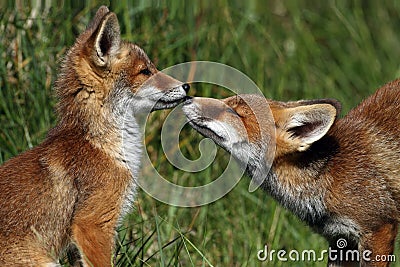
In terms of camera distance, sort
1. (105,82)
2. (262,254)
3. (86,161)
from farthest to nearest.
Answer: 1. (262,254)
2. (105,82)
3. (86,161)

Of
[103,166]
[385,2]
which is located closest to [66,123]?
[103,166]

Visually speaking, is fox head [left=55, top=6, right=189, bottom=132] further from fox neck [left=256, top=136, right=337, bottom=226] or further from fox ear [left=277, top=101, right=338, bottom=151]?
fox neck [left=256, top=136, right=337, bottom=226]

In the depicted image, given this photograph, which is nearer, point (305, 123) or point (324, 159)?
point (305, 123)

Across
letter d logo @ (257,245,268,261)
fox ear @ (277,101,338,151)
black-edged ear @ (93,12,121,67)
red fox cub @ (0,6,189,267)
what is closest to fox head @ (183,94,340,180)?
fox ear @ (277,101,338,151)

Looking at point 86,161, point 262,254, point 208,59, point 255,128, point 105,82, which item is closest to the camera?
point 86,161

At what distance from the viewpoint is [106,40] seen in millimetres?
6641

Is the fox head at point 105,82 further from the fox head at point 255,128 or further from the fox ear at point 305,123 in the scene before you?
the fox ear at point 305,123

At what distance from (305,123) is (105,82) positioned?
5.34 feet

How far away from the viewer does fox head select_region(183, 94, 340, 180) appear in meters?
6.77

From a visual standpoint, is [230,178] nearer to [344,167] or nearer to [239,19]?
[344,167]

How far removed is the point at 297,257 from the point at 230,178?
1099 millimetres

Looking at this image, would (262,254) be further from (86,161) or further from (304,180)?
(86,161)

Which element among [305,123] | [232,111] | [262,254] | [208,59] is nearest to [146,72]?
[232,111]

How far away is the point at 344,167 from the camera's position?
6.82m
